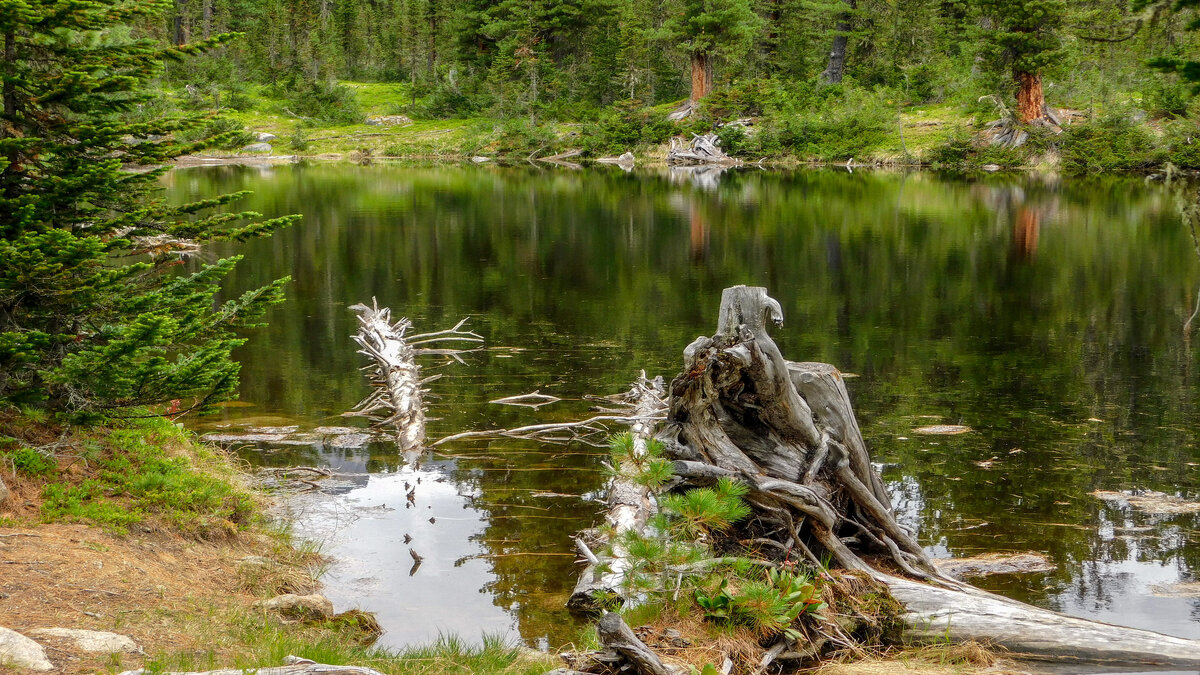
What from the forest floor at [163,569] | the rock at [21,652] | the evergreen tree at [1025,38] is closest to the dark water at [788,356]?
the forest floor at [163,569]

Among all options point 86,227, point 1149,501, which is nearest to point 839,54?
point 1149,501

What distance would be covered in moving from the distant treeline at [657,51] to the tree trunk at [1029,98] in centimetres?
7

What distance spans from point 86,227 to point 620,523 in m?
4.74

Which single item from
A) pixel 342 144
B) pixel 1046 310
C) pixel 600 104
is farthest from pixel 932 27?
pixel 1046 310

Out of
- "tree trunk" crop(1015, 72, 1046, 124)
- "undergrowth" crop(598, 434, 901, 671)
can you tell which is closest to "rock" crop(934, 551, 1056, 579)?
"undergrowth" crop(598, 434, 901, 671)

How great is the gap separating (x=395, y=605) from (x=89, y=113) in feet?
14.9

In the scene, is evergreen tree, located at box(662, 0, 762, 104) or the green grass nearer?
the green grass

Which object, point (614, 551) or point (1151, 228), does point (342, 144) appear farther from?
point (614, 551)

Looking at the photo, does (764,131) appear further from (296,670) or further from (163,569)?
(296,670)

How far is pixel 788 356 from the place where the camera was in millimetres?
16094

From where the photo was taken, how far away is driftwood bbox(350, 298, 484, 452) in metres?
12.2

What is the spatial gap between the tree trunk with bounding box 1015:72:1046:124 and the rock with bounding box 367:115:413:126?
4327cm

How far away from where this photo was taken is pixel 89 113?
846 cm

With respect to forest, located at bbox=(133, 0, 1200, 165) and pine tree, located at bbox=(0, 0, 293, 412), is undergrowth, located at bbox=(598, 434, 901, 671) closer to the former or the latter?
pine tree, located at bbox=(0, 0, 293, 412)
